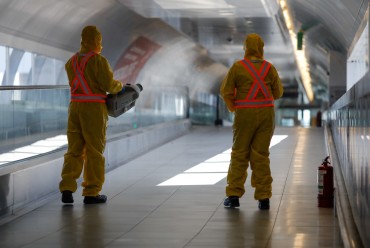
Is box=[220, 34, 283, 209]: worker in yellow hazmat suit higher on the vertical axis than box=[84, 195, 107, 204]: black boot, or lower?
higher

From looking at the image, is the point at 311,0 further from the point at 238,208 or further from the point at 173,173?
the point at 238,208

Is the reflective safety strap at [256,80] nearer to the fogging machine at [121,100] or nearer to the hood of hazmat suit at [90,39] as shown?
the fogging machine at [121,100]

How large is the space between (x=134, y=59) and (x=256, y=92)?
895 inches

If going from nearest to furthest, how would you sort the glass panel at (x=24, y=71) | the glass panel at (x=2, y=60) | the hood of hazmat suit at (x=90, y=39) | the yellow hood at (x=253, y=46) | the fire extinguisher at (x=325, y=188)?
the fire extinguisher at (x=325, y=188)
the yellow hood at (x=253, y=46)
the hood of hazmat suit at (x=90, y=39)
the glass panel at (x=2, y=60)
the glass panel at (x=24, y=71)

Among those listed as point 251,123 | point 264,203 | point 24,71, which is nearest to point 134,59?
point 24,71

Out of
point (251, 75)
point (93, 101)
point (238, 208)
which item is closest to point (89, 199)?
point (93, 101)

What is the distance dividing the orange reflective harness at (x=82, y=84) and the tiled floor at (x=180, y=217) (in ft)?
3.97

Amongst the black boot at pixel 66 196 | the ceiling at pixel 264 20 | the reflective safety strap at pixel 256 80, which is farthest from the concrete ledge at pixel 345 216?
the ceiling at pixel 264 20

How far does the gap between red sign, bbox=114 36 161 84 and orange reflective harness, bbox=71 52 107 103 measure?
20069 mm

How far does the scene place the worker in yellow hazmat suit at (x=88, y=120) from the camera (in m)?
9.41

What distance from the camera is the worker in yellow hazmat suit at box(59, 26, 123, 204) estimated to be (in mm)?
9406

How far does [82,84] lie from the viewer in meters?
9.45

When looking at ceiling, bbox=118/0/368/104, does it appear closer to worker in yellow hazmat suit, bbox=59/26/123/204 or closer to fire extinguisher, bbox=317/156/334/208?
fire extinguisher, bbox=317/156/334/208

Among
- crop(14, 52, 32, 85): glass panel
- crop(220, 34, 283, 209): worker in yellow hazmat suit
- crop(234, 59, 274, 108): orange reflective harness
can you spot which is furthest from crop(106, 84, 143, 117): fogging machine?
crop(14, 52, 32, 85): glass panel
